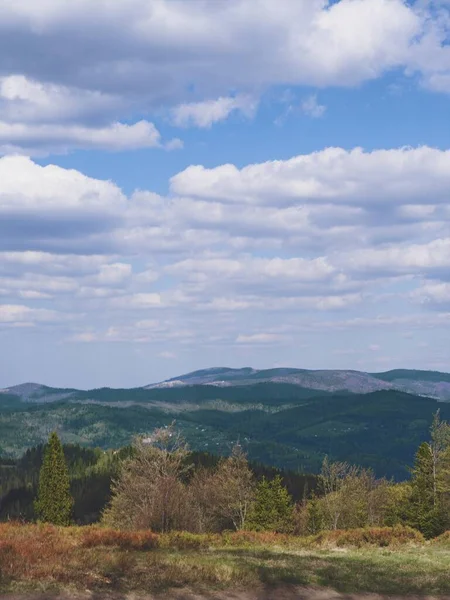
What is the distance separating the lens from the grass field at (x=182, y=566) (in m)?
18.5

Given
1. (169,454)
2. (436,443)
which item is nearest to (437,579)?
(169,454)

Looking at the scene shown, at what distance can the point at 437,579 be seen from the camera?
22.0 meters

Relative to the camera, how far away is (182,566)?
20750 millimetres

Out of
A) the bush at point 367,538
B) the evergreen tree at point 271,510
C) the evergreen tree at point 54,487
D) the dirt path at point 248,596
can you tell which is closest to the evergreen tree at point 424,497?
the evergreen tree at point 271,510

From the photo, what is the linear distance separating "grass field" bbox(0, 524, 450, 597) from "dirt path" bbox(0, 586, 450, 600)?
39cm

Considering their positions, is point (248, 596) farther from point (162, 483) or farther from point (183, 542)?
point (162, 483)

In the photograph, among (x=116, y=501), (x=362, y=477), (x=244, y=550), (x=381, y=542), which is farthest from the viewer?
(x=362, y=477)

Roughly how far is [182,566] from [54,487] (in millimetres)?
104057

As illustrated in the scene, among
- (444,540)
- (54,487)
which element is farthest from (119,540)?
(54,487)

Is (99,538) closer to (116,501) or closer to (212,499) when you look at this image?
(116,501)

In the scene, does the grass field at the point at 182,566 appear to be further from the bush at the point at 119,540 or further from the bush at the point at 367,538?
the bush at the point at 367,538

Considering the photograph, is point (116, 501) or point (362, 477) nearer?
point (116, 501)

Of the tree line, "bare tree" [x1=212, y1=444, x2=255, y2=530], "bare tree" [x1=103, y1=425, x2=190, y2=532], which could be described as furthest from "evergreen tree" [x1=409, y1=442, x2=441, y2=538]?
"bare tree" [x1=103, y1=425, x2=190, y2=532]

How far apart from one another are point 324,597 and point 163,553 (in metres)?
8.00
